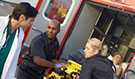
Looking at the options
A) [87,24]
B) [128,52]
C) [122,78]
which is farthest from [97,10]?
[122,78]

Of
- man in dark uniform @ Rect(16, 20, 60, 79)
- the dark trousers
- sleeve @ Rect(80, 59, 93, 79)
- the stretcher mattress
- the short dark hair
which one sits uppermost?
the stretcher mattress

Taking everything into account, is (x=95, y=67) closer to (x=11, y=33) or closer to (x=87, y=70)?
(x=87, y=70)

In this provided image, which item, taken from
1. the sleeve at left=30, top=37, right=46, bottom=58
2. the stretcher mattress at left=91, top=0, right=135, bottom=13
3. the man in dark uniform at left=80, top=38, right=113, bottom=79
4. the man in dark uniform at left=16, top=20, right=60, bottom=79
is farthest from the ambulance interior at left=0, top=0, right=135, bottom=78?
the man in dark uniform at left=80, top=38, right=113, bottom=79

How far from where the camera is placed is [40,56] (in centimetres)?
659

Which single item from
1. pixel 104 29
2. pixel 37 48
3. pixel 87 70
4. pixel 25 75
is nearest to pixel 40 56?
pixel 37 48

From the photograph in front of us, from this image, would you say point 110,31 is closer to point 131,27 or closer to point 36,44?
point 131,27

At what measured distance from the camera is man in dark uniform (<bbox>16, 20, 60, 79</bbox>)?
6578 millimetres

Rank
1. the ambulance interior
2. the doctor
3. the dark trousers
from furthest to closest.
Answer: the ambulance interior
the dark trousers
the doctor

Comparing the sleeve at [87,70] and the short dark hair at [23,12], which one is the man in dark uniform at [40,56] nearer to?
the sleeve at [87,70]

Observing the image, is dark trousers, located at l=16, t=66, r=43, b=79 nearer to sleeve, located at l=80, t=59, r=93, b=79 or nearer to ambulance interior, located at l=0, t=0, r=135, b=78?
sleeve, located at l=80, t=59, r=93, b=79

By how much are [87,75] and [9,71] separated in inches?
33.5

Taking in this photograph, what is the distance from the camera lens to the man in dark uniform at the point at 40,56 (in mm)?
6578

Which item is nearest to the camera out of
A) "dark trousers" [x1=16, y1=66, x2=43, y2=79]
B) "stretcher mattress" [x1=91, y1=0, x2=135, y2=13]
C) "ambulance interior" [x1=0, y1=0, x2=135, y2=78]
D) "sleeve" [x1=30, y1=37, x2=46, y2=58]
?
"sleeve" [x1=30, y1=37, x2=46, y2=58]

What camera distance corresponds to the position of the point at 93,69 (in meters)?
5.64
